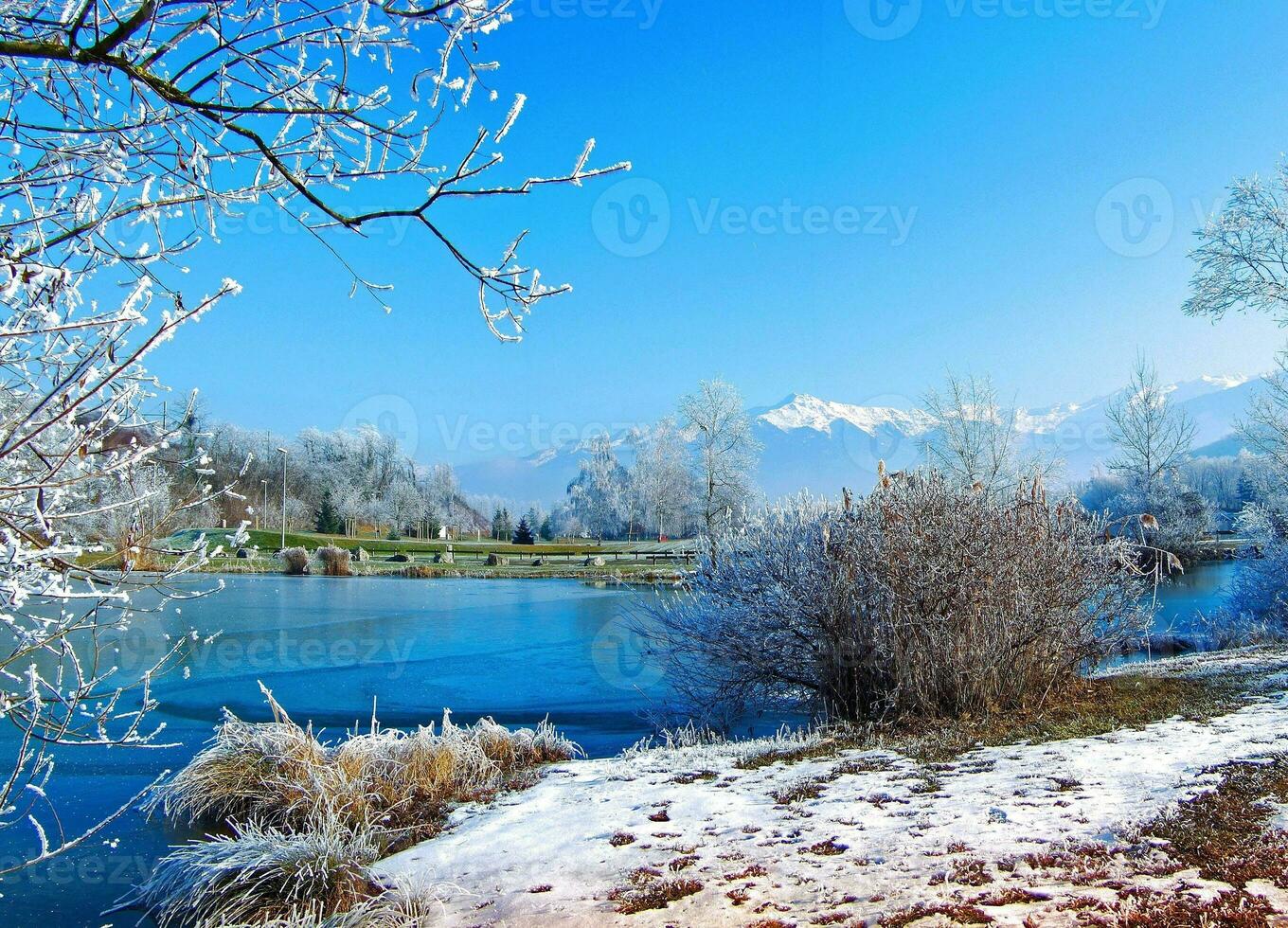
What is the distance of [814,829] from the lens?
485cm

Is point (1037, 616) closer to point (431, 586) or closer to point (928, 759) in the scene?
point (928, 759)

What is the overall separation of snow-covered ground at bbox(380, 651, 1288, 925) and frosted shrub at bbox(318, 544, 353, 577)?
31352 millimetres

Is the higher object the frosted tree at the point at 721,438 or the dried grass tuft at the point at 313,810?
the frosted tree at the point at 721,438

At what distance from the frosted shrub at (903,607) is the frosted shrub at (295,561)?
30346 millimetres

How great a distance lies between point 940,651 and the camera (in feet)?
25.8

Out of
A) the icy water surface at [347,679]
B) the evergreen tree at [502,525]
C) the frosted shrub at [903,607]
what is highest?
the evergreen tree at [502,525]

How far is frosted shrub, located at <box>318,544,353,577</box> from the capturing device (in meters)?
35.8

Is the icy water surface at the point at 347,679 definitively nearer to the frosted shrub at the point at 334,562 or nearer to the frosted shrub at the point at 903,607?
the frosted shrub at the point at 903,607

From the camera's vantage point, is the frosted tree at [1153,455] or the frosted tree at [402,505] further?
the frosted tree at [402,505]

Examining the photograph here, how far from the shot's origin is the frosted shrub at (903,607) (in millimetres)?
7953

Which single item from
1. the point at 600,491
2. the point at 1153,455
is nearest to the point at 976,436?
the point at 1153,455

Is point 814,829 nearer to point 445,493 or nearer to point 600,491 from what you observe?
point 600,491

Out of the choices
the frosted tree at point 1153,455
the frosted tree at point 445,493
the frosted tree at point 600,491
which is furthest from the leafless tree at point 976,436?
the frosted tree at point 445,493

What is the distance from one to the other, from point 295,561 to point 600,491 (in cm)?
3223
